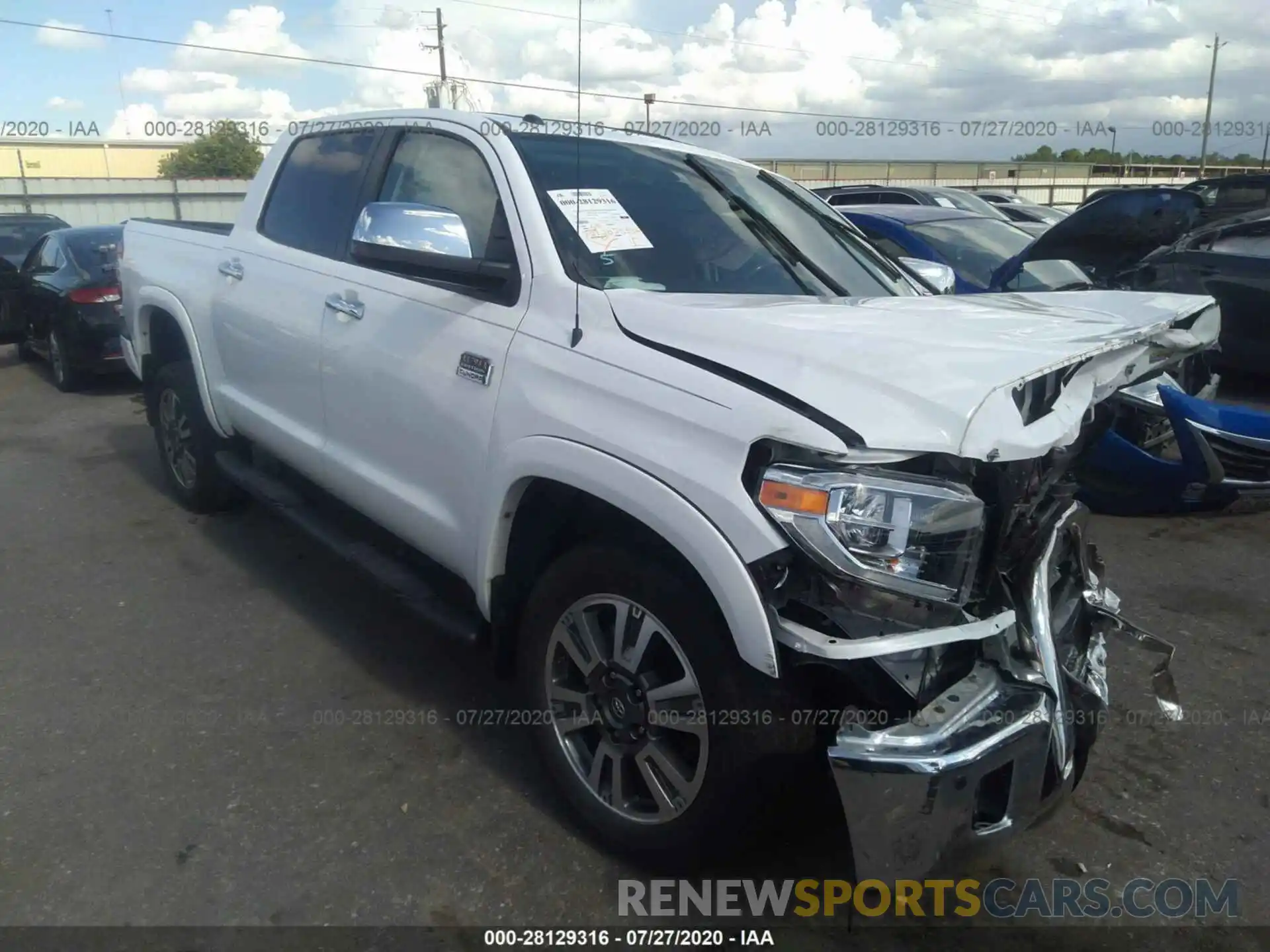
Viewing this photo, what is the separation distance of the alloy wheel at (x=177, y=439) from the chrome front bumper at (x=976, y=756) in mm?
4395

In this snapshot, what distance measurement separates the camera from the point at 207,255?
190 inches

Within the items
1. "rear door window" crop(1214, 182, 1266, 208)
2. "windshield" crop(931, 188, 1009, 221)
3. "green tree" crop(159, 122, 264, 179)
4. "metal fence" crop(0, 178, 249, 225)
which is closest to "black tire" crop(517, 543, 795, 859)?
"rear door window" crop(1214, 182, 1266, 208)

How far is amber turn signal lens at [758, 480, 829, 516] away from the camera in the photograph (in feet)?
6.87

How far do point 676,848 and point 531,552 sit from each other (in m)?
0.92

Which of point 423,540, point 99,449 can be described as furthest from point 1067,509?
point 99,449

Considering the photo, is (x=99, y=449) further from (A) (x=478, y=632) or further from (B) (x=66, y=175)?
(B) (x=66, y=175)

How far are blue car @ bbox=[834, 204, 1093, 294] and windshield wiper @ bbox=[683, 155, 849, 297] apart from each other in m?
3.94

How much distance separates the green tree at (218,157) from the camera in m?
61.6

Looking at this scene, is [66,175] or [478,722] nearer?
[478,722]

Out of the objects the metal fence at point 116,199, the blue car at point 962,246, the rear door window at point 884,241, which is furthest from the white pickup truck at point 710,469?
the metal fence at point 116,199

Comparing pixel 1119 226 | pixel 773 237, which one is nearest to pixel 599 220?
pixel 773 237

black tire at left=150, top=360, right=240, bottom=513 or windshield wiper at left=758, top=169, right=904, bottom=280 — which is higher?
windshield wiper at left=758, top=169, right=904, bottom=280

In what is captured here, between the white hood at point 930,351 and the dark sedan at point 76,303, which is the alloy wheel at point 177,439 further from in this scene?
the dark sedan at point 76,303

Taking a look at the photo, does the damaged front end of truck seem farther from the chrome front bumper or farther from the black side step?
the black side step
